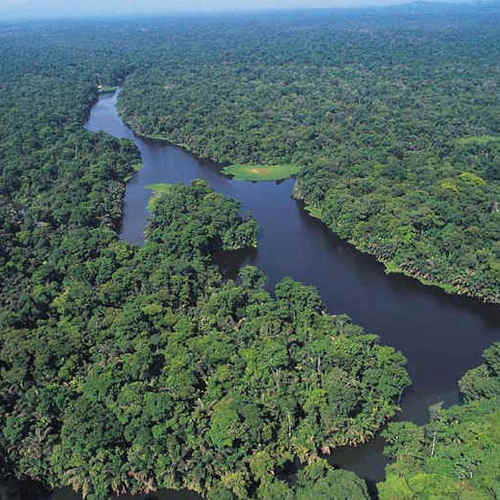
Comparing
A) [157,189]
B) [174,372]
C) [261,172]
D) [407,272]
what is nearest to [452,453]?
[174,372]

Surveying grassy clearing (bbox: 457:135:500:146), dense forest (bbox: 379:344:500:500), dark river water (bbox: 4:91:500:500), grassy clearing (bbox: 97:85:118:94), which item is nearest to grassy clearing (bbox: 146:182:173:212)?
dark river water (bbox: 4:91:500:500)

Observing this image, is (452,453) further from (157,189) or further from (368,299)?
(157,189)

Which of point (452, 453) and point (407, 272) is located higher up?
point (452, 453)

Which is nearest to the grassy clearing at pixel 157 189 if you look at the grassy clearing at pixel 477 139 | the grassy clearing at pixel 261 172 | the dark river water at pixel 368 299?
the dark river water at pixel 368 299

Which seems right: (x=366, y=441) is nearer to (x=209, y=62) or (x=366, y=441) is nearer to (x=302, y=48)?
(x=209, y=62)

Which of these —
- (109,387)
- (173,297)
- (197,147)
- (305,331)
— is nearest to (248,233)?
(173,297)

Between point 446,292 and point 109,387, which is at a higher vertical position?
point 109,387
